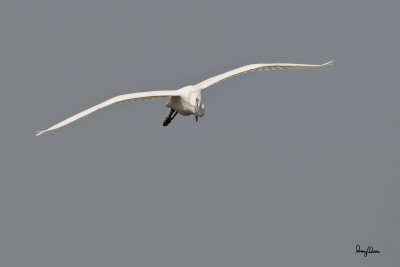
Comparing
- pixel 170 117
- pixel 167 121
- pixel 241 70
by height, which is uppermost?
pixel 241 70

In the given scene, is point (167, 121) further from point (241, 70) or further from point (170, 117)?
point (241, 70)

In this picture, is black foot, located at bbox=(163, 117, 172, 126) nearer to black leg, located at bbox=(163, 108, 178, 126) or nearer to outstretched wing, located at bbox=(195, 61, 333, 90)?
black leg, located at bbox=(163, 108, 178, 126)

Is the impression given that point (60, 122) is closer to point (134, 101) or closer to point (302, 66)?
point (134, 101)

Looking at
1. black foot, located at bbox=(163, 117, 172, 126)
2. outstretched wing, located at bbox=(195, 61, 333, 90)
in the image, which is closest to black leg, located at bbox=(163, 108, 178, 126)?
black foot, located at bbox=(163, 117, 172, 126)

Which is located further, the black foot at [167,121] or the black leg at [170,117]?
the black foot at [167,121]

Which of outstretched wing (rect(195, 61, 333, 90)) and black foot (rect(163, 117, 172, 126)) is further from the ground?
outstretched wing (rect(195, 61, 333, 90))

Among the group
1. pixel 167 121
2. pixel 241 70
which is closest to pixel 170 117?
pixel 167 121

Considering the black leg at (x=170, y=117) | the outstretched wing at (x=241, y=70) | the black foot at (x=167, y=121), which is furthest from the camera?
the black foot at (x=167, y=121)

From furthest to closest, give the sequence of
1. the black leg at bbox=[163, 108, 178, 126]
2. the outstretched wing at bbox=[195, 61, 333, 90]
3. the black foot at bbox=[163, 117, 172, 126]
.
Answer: the black foot at bbox=[163, 117, 172, 126] → the black leg at bbox=[163, 108, 178, 126] → the outstretched wing at bbox=[195, 61, 333, 90]

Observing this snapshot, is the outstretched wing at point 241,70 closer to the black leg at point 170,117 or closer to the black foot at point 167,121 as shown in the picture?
the black leg at point 170,117

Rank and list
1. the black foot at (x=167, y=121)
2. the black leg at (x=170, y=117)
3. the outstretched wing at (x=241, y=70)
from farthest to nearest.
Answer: the black foot at (x=167, y=121) < the black leg at (x=170, y=117) < the outstretched wing at (x=241, y=70)

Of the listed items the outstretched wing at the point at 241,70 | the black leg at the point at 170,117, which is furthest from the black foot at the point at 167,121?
the outstretched wing at the point at 241,70
